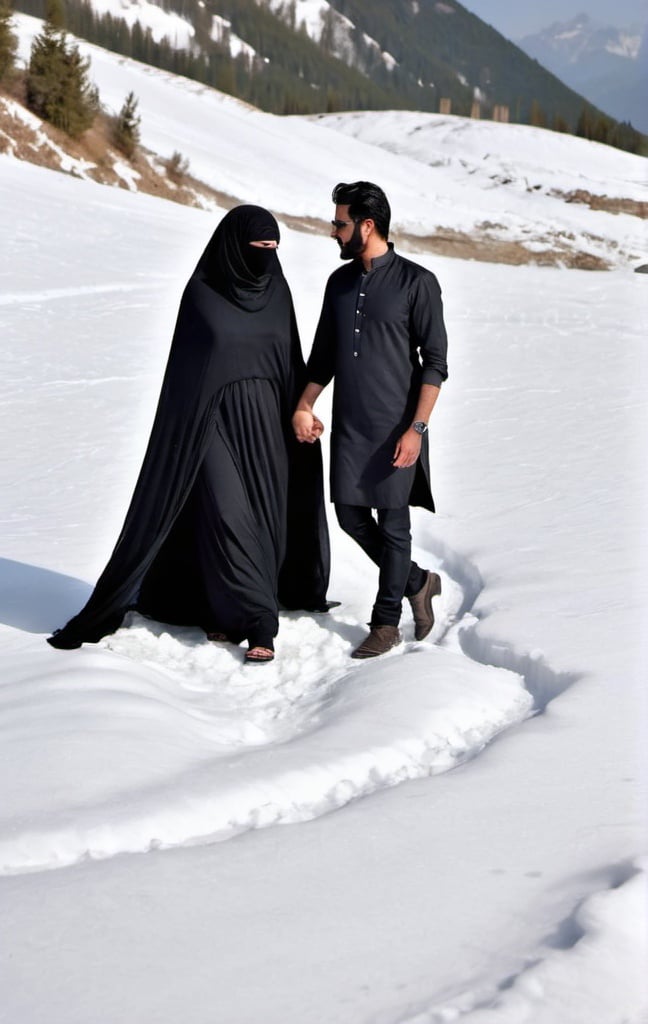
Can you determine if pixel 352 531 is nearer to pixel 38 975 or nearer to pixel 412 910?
pixel 412 910

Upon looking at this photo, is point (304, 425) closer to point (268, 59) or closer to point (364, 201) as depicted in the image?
point (364, 201)

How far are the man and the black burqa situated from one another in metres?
0.15

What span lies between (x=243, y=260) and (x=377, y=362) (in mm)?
511

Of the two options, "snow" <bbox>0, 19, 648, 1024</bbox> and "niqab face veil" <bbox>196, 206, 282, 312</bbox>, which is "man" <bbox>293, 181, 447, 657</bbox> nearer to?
"niqab face veil" <bbox>196, 206, 282, 312</bbox>

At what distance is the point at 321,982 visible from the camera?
6.70 ft

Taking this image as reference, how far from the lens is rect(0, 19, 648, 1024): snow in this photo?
2.05m

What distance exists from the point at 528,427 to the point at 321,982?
18.9ft

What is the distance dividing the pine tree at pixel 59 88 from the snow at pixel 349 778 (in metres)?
19.2

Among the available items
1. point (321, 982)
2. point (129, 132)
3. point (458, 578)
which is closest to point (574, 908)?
point (321, 982)

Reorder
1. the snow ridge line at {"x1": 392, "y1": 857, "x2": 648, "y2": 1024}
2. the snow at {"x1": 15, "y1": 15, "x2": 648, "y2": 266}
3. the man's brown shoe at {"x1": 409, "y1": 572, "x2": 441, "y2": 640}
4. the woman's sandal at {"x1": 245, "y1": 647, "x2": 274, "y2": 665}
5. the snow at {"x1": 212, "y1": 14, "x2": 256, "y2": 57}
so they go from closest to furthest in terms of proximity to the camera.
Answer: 1. the snow ridge line at {"x1": 392, "y1": 857, "x2": 648, "y2": 1024}
2. the woman's sandal at {"x1": 245, "y1": 647, "x2": 274, "y2": 665}
3. the man's brown shoe at {"x1": 409, "y1": 572, "x2": 441, "y2": 640}
4. the snow at {"x1": 15, "y1": 15, "x2": 648, "y2": 266}
5. the snow at {"x1": 212, "y1": 14, "x2": 256, "y2": 57}

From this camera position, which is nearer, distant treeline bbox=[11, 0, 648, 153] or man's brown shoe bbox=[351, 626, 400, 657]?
man's brown shoe bbox=[351, 626, 400, 657]

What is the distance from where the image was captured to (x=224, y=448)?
155 inches

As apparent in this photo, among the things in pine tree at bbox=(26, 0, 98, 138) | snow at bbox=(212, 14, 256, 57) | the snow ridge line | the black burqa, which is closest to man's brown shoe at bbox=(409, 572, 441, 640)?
the black burqa

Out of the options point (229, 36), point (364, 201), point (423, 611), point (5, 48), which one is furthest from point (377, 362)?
point (229, 36)
